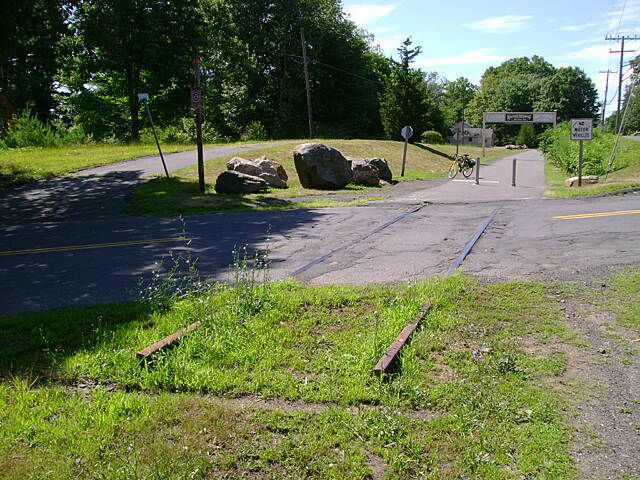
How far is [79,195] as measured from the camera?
1736cm

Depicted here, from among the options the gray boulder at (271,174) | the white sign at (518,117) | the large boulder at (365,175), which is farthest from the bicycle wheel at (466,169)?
the white sign at (518,117)

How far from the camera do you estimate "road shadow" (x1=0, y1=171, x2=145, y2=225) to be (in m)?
14.3

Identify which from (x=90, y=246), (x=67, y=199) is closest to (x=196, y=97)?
(x=67, y=199)

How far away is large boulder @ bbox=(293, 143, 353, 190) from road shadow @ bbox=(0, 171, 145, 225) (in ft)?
20.7

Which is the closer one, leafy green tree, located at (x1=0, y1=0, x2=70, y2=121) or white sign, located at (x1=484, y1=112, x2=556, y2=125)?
leafy green tree, located at (x1=0, y1=0, x2=70, y2=121)

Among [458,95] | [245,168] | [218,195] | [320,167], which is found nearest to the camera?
[218,195]

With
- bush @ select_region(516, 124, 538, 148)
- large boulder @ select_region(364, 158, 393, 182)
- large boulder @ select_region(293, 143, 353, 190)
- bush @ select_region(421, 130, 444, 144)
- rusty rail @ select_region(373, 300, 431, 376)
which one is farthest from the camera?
bush @ select_region(516, 124, 538, 148)

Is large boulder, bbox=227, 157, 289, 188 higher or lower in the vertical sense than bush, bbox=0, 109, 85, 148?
lower

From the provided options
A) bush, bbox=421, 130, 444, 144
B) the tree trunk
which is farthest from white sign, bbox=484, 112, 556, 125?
the tree trunk

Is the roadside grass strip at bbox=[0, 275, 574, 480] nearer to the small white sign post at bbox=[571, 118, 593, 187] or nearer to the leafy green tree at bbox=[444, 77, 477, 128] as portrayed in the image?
the small white sign post at bbox=[571, 118, 593, 187]

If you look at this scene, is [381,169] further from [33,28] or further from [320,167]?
[33,28]

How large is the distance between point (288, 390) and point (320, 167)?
56.5ft

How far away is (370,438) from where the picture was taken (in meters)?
3.29

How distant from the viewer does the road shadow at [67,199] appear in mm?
14297
